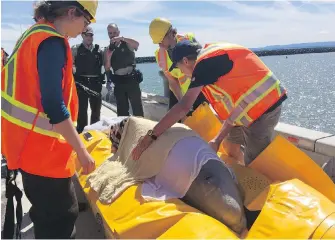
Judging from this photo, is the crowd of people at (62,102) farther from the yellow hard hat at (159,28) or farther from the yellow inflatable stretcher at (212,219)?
the yellow hard hat at (159,28)

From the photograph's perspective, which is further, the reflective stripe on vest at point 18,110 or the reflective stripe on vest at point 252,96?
the reflective stripe on vest at point 252,96

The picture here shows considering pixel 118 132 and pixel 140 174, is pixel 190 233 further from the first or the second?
pixel 118 132

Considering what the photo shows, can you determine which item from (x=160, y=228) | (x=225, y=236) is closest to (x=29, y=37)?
(x=160, y=228)

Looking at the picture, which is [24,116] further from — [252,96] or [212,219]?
[252,96]

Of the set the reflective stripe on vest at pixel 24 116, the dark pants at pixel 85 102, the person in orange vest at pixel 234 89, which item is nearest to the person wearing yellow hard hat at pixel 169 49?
the person in orange vest at pixel 234 89

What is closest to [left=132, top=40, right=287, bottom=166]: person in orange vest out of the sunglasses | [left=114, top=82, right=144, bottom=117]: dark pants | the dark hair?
the sunglasses

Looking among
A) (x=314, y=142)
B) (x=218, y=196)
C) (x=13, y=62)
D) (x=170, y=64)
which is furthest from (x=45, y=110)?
(x=170, y=64)

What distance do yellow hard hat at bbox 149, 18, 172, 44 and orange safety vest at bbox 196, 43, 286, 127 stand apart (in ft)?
4.45

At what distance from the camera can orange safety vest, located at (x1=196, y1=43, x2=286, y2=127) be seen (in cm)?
264

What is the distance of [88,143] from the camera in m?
3.30

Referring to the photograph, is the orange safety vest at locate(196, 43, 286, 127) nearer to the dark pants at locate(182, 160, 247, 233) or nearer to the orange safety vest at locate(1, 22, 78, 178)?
the dark pants at locate(182, 160, 247, 233)

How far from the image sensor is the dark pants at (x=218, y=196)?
2160 mm

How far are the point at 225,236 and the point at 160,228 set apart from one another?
36 cm

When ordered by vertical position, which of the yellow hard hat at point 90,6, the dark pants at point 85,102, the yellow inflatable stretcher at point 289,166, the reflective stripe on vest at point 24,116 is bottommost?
the dark pants at point 85,102
